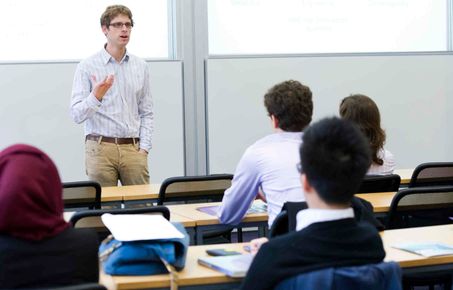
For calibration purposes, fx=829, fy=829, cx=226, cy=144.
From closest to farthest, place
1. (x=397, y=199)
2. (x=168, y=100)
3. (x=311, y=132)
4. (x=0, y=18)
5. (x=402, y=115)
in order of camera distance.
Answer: (x=311, y=132)
(x=397, y=199)
(x=0, y=18)
(x=168, y=100)
(x=402, y=115)

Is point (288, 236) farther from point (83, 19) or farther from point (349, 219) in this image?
point (83, 19)

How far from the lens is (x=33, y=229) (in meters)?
2.55

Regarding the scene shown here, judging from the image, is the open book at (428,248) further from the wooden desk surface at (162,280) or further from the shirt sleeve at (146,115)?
the shirt sleeve at (146,115)

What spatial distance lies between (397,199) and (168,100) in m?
3.52

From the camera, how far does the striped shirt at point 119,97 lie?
5.94 meters

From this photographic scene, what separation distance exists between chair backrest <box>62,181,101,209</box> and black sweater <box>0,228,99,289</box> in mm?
1937

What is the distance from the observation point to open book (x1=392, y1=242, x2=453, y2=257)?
10.5 feet

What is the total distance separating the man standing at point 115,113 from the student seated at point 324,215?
3529 mm

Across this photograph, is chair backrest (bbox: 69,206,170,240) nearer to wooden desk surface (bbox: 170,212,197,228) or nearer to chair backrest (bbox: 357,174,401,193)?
wooden desk surface (bbox: 170,212,197,228)

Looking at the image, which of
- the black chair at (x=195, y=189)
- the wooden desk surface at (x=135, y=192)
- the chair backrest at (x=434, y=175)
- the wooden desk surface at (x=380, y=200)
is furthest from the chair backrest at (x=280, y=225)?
the chair backrest at (x=434, y=175)

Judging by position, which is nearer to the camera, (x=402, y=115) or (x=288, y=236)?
(x=288, y=236)

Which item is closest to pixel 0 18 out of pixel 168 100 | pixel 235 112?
pixel 168 100

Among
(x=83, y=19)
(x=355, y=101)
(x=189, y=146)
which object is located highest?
(x=83, y=19)

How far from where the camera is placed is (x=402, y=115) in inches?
321
